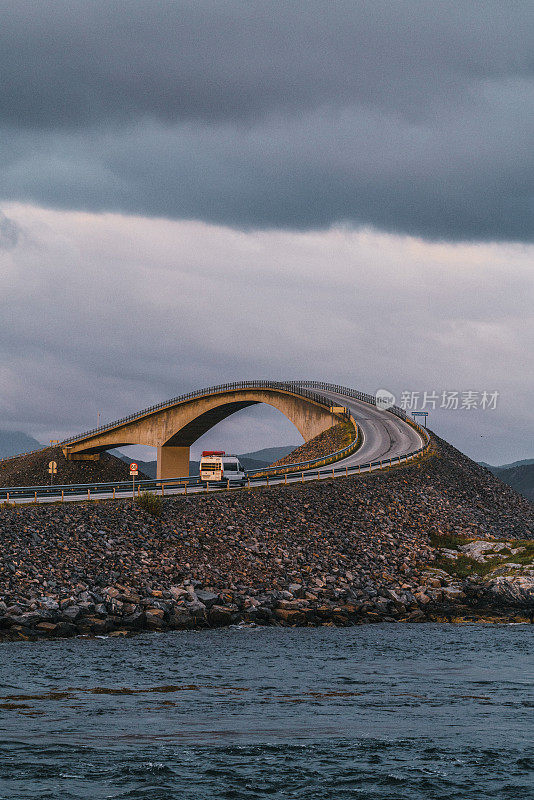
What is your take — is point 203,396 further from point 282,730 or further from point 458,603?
point 282,730

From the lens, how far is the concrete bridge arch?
94.3 meters

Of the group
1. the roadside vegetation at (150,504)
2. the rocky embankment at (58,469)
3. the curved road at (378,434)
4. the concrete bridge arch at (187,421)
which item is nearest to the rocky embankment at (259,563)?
the roadside vegetation at (150,504)

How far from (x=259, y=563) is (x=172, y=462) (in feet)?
249

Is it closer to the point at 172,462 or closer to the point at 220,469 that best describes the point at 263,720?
the point at 220,469

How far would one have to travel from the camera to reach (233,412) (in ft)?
373

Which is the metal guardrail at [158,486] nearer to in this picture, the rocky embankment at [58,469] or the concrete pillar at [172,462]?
the concrete pillar at [172,462]

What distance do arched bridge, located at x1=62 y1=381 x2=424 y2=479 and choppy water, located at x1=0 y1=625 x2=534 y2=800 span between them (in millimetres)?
43110

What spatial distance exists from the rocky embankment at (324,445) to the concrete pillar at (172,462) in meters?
35.9

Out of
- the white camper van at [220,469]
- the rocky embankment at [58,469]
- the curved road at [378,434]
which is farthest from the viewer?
the rocky embankment at [58,469]

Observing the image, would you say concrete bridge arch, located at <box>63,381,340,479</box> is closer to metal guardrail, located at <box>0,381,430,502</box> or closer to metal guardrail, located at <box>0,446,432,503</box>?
metal guardrail, located at <box>0,381,430,502</box>

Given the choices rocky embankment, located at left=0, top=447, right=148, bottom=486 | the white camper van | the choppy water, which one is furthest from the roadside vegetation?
rocky embankment, located at left=0, top=447, right=148, bottom=486

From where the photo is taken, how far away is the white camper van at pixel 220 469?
5919cm

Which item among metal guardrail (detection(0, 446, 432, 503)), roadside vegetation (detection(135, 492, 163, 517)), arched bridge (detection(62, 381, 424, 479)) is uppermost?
arched bridge (detection(62, 381, 424, 479))

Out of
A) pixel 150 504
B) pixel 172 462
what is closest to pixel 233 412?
pixel 172 462
